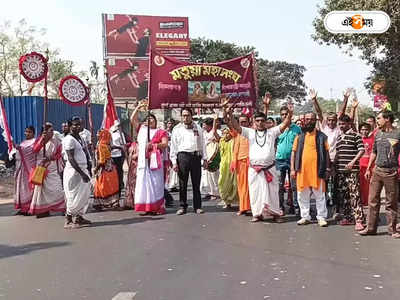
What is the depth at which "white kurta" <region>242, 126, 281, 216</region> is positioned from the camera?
8.03m

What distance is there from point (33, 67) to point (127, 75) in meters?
32.3

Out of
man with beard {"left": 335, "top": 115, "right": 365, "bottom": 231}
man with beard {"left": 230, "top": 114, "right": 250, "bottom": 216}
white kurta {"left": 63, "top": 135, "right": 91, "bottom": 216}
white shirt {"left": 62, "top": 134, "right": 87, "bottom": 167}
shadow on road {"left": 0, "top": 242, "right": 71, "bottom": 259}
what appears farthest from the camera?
man with beard {"left": 230, "top": 114, "right": 250, "bottom": 216}

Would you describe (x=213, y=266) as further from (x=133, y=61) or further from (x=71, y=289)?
(x=133, y=61)

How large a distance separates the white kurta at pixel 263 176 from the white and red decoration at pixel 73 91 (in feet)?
14.1

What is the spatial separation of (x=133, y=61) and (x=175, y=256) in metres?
36.8

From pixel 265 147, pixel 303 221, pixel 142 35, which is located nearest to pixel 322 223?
pixel 303 221

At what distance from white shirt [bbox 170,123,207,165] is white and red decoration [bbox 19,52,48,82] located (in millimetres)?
2660

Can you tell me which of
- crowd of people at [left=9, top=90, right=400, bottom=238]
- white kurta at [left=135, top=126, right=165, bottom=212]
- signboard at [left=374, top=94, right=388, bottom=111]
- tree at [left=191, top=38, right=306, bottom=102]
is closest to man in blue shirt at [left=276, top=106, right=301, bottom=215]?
crowd of people at [left=9, top=90, right=400, bottom=238]

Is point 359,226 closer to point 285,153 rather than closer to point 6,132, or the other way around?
point 285,153

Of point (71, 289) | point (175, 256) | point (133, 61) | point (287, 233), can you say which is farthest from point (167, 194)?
point (133, 61)

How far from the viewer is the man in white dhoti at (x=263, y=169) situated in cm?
803

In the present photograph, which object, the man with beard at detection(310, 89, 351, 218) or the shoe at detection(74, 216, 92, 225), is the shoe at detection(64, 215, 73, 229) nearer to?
the shoe at detection(74, 216, 92, 225)

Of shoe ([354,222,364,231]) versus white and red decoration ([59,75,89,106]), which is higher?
white and red decoration ([59,75,89,106])

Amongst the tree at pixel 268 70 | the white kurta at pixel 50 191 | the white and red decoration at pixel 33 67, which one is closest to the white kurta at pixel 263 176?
the white kurta at pixel 50 191
